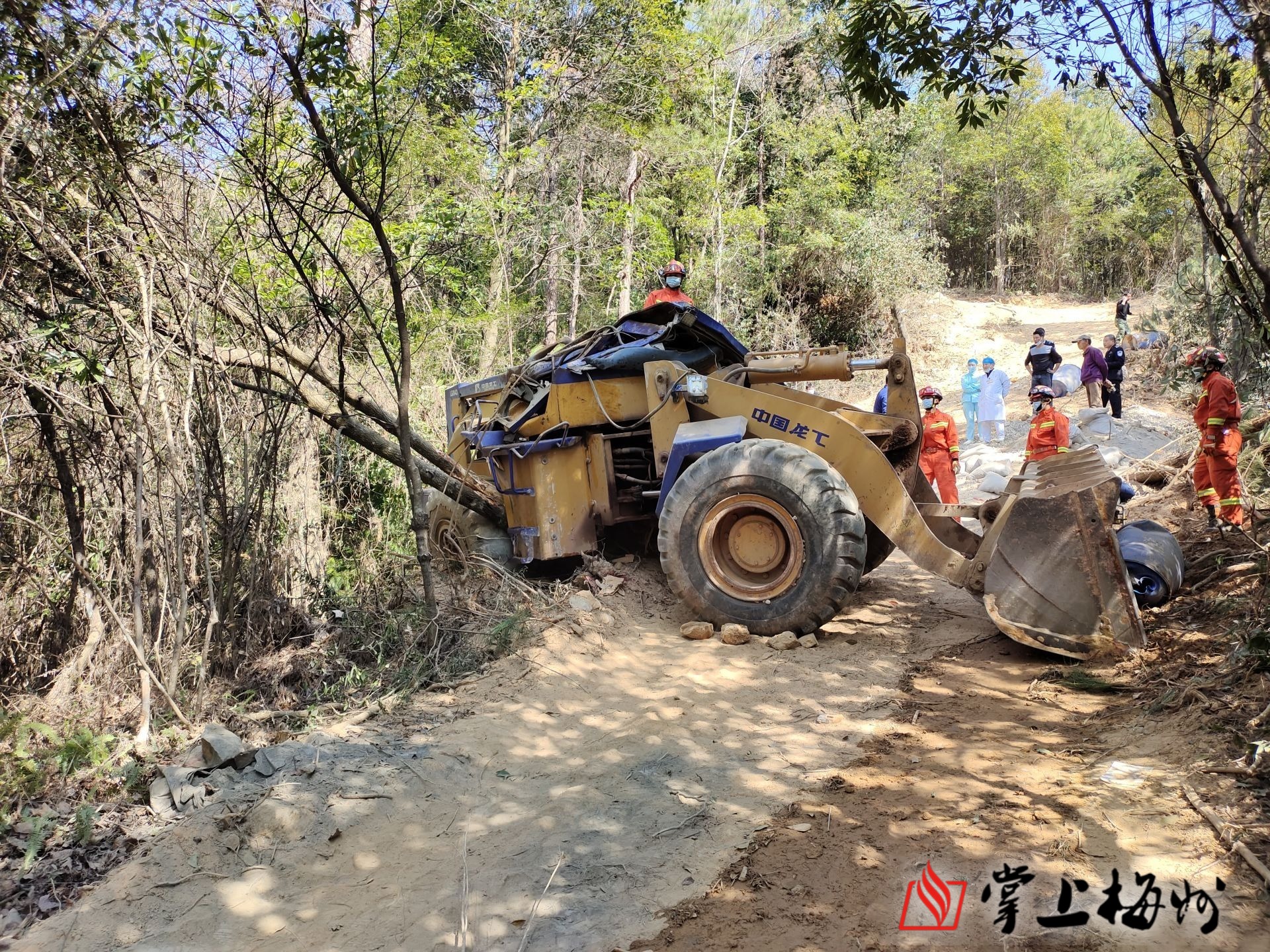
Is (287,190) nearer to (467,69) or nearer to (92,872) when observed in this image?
(92,872)

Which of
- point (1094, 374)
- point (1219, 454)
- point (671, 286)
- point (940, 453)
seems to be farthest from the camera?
point (1094, 374)

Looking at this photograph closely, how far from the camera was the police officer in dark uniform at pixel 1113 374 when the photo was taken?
14.3m

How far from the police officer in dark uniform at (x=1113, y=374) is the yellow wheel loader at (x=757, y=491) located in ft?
28.1

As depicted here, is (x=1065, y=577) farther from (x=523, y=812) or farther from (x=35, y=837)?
(x=35, y=837)

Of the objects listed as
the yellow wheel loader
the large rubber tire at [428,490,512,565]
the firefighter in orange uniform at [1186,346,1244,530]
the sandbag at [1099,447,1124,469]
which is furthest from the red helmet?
the large rubber tire at [428,490,512,565]

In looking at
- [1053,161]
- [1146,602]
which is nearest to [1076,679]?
[1146,602]

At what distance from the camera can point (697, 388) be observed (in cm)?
655

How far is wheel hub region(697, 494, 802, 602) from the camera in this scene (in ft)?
19.7

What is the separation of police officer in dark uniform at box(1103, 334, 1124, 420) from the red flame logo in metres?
13.0

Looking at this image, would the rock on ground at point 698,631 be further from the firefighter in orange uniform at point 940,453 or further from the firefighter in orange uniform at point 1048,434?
the firefighter in orange uniform at point 940,453

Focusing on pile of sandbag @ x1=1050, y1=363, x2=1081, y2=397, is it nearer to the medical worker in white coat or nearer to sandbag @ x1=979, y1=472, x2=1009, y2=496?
the medical worker in white coat

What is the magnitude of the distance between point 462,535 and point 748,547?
3.05m

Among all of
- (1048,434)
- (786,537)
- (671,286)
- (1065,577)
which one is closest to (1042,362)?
(1048,434)

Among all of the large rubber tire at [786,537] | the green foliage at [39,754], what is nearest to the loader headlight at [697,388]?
the large rubber tire at [786,537]
